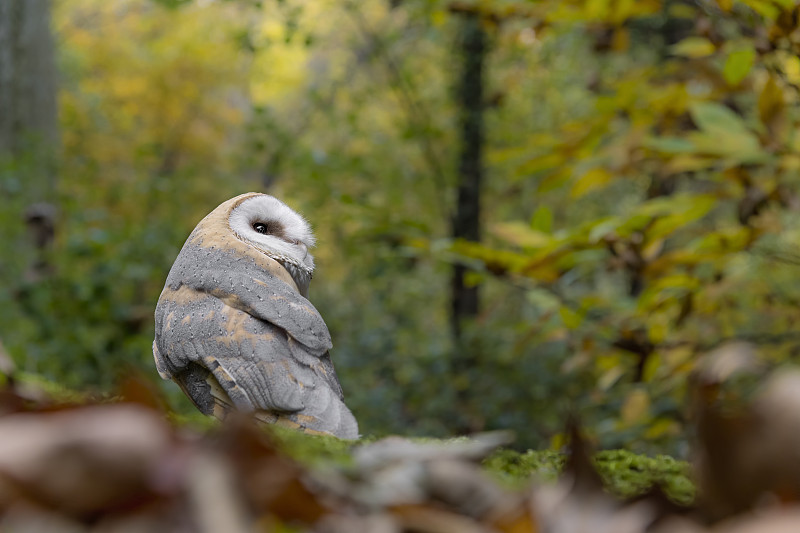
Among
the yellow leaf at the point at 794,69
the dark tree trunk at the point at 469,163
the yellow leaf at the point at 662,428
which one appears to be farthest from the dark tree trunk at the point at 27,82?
the yellow leaf at the point at 794,69

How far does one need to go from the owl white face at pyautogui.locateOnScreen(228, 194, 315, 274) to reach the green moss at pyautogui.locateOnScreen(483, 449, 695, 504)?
2.80 ft

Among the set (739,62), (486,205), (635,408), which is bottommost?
(486,205)

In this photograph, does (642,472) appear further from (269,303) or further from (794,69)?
(794,69)

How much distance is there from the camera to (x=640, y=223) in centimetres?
217

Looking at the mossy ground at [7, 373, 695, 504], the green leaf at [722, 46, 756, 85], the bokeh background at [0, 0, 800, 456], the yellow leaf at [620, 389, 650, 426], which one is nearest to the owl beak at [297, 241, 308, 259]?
the bokeh background at [0, 0, 800, 456]

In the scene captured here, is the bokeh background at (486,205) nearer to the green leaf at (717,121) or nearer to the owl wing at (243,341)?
the green leaf at (717,121)

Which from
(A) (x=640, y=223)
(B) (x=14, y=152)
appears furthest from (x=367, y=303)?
(A) (x=640, y=223)

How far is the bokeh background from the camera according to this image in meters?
2.33

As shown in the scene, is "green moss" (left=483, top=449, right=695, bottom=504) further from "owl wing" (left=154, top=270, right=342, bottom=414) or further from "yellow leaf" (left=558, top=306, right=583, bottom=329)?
"yellow leaf" (left=558, top=306, right=583, bottom=329)

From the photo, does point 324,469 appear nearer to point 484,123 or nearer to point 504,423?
point 504,423

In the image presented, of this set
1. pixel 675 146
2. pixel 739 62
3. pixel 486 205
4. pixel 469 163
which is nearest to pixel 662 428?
pixel 675 146

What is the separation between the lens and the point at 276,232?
70.4 inches

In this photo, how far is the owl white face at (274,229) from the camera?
5.58ft

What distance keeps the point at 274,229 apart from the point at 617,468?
1071 millimetres
